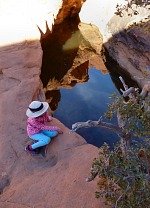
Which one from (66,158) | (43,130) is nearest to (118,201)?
(66,158)

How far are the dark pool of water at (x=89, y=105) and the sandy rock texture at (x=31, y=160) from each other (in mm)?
1077

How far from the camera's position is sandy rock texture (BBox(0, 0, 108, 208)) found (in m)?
4.15

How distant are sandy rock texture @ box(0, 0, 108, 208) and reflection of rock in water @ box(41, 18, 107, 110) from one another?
1402 mm

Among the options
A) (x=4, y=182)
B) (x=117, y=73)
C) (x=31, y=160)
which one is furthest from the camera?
(x=117, y=73)

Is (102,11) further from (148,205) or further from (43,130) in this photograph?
(148,205)

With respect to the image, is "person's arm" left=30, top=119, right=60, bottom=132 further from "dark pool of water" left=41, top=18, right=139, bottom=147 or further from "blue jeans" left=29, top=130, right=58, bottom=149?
"dark pool of water" left=41, top=18, right=139, bottom=147

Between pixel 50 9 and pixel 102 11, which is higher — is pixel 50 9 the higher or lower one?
the higher one

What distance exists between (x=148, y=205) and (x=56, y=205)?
4.82 feet

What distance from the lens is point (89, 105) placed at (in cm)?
778

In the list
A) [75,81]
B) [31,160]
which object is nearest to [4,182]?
[31,160]

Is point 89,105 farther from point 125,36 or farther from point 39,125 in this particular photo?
point 125,36

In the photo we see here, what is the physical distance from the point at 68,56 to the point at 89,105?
3.19 meters

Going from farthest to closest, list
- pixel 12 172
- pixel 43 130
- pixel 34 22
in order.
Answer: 1. pixel 34 22
2. pixel 43 130
3. pixel 12 172

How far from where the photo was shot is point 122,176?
2.96m
